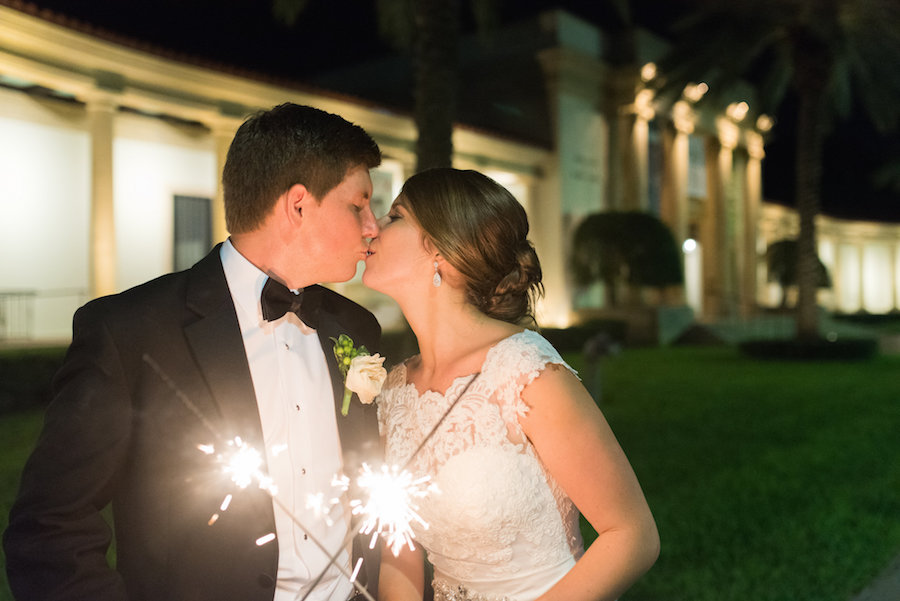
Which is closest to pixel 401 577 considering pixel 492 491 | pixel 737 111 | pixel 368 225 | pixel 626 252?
pixel 492 491

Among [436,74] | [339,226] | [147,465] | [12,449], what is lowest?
[12,449]

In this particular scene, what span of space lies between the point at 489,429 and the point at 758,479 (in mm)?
6944

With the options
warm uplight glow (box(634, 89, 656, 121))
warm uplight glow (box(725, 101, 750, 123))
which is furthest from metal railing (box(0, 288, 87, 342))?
warm uplight glow (box(725, 101, 750, 123))

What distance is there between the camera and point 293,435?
228 cm

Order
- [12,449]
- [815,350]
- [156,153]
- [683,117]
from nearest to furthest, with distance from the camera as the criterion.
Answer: [12,449] < [156,153] < [815,350] < [683,117]

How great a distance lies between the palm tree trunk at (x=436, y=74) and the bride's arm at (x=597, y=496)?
5.54 metres

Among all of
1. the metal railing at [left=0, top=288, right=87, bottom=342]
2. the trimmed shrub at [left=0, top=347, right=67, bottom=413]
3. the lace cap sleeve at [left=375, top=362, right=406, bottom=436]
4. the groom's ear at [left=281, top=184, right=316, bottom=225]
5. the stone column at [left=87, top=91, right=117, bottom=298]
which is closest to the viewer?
the groom's ear at [left=281, top=184, right=316, bottom=225]

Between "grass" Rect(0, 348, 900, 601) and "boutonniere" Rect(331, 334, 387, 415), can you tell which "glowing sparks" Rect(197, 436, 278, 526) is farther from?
"grass" Rect(0, 348, 900, 601)

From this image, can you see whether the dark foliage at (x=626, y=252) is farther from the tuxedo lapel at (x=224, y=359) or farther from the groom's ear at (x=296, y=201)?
the tuxedo lapel at (x=224, y=359)

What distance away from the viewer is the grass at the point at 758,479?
5.64 m

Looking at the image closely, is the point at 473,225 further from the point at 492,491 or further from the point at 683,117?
the point at 683,117

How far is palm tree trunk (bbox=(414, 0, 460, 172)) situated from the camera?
299 inches

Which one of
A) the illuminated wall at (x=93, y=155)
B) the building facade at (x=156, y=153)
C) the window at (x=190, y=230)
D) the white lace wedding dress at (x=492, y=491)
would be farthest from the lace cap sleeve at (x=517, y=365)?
the window at (x=190, y=230)

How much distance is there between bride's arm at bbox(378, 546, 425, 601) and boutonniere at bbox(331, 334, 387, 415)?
2.22 feet
